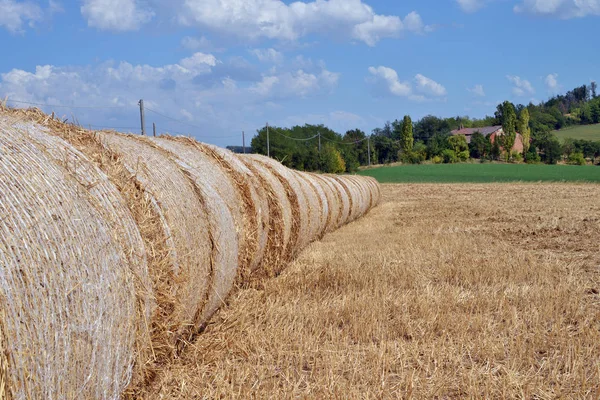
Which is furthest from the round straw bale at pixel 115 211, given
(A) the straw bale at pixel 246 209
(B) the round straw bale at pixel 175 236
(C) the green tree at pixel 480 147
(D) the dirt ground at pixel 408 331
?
(C) the green tree at pixel 480 147

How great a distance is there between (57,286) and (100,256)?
0.36 metres

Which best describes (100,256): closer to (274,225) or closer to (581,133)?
(274,225)

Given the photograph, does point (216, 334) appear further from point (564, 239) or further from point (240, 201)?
point (564, 239)

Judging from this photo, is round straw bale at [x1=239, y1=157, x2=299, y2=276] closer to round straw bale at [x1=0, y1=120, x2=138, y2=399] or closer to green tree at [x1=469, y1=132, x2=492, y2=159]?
round straw bale at [x1=0, y1=120, x2=138, y2=399]

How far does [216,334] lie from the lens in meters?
4.49

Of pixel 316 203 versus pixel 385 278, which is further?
pixel 316 203

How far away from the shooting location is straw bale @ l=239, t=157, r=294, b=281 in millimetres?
6691

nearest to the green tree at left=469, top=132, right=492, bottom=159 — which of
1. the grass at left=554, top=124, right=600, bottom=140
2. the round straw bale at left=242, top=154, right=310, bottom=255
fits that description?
the grass at left=554, top=124, right=600, bottom=140

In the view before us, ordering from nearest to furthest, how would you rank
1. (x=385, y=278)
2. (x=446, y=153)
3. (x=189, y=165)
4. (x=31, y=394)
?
(x=31, y=394) < (x=189, y=165) < (x=385, y=278) < (x=446, y=153)

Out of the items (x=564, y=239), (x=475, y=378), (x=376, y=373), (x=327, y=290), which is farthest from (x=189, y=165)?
(x=564, y=239)

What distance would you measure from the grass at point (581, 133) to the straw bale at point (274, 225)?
104 m

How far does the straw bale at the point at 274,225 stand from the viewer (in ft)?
22.0

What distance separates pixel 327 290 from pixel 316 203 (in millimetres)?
3349

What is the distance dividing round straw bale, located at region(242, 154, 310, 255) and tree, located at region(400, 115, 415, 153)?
277 ft
